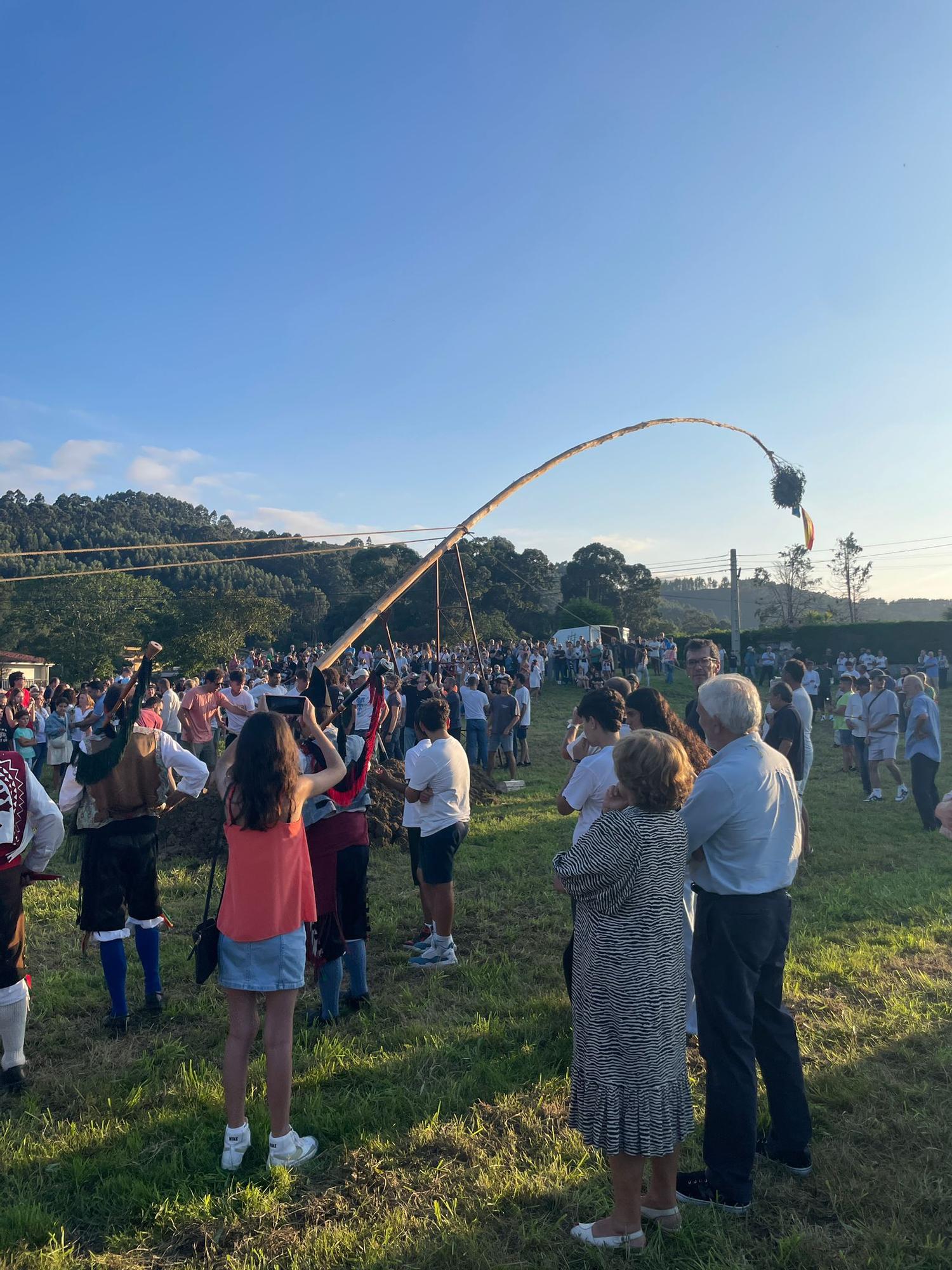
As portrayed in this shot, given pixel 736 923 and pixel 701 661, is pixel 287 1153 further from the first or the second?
pixel 701 661

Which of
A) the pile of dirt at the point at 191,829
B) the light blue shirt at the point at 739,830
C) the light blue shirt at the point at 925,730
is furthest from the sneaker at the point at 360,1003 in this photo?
the light blue shirt at the point at 925,730

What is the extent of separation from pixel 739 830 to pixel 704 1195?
1.48m

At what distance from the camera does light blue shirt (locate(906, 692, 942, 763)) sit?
938cm

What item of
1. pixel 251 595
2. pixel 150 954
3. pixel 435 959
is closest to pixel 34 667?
pixel 251 595

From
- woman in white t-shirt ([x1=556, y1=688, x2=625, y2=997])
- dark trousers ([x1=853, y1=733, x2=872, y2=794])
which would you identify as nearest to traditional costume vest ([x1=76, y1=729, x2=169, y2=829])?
woman in white t-shirt ([x1=556, y1=688, x2=625, y2=997])

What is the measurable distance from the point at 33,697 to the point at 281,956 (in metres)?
18.3

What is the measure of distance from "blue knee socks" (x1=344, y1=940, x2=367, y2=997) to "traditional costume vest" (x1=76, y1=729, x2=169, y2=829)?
1.56 m

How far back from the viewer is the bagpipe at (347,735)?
14.7ft

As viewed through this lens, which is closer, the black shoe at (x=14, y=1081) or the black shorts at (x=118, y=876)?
the black shoe at (x=14, y=1081)

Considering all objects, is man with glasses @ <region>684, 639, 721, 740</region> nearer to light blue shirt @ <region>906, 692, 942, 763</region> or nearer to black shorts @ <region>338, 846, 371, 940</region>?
black shorts @ <region>338, 846, 371, 940</region>

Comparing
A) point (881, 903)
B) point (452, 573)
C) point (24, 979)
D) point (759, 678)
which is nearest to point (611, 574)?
point (452, 573)

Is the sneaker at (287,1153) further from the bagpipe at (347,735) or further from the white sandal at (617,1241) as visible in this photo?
the bagpipe at (347,735)

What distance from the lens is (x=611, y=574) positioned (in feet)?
200

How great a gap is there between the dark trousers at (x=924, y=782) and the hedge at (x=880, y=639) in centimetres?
2976
